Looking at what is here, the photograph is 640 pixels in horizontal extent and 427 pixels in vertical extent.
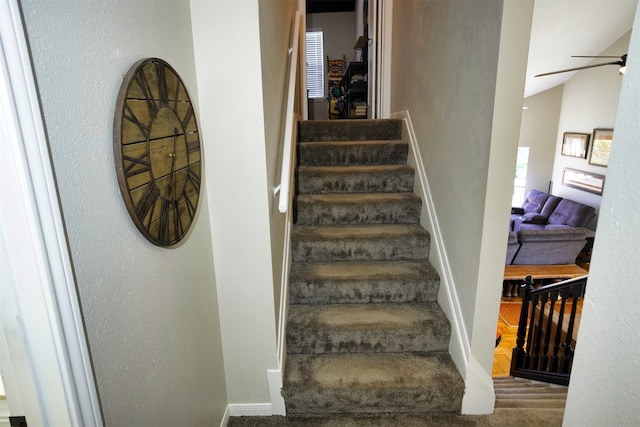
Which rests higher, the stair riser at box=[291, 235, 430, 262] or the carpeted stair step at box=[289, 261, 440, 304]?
the stair riser at box=[291, 235, 430, 262]

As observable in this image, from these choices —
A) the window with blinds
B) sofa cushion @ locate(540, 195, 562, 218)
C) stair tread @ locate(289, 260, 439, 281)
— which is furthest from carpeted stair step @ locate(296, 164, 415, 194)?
sofa cushion @ locate(540, 195, 562, 218)

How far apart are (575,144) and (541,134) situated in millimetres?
900

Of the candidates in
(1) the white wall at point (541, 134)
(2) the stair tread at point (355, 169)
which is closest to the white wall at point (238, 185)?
(2) the stair tread at point (355, 169)

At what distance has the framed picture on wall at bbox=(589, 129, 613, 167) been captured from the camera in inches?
219

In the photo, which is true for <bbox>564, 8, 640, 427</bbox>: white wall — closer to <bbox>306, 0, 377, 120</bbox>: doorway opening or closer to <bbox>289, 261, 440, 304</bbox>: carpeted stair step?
<bbox>289, 261, 440, 304</bbox>: carpeted stair step

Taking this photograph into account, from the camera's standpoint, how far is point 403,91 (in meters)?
2.96

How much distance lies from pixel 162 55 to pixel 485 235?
1397mm

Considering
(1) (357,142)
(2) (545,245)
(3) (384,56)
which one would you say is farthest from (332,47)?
(2) (545,245)

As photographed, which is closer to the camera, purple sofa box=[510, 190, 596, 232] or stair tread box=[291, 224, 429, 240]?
stair tread box=[291, 224, 429, 240]

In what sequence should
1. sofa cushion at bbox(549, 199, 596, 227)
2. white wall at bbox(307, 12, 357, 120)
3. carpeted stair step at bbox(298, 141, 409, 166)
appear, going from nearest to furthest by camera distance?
carpeted stair step at bbox(298, 141, 409, 166) → sofa cushion at bbox(549, 199, 596, 227) → white wall at bbox(307, 12, 357, 120)

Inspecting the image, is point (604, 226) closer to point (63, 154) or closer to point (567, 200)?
point (63, 154)

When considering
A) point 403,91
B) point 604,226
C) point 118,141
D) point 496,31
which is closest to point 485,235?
point 496,31

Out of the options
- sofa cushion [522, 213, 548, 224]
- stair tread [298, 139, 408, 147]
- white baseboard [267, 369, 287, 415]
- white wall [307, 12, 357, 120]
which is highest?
white wall [307, 12, 357, 120]

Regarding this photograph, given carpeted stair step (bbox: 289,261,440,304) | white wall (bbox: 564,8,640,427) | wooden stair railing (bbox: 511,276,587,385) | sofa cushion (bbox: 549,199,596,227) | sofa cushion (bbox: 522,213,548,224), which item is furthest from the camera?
sofa cushion (bbox: 522,213,548,224)
